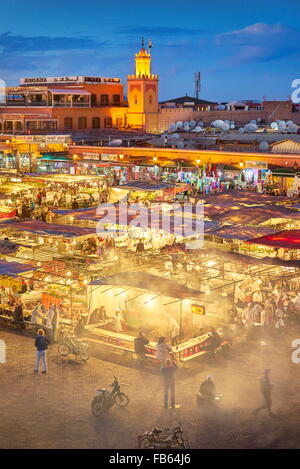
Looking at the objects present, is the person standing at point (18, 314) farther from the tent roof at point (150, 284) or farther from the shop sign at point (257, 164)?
the shop sign at point (257, 164)

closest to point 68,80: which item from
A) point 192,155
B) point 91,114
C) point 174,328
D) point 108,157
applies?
point 91,114

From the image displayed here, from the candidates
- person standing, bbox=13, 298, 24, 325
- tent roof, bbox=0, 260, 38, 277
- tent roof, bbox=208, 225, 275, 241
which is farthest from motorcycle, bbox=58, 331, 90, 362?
tent roof, bbox=208, 225, 275, 241

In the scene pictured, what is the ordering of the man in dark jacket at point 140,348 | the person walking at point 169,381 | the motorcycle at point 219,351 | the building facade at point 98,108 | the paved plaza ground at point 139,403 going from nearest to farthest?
the paved plaza ground at point 139,403 < the person walking at point 169,381 < the man in dark jacket at point 140,348 < the motorcycle at point 219,351 < the building facade at point 98,108

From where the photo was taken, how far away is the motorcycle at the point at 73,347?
11859mm

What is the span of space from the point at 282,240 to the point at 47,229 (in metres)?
6.51

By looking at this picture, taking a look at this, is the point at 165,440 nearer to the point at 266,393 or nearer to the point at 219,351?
the point at 266,393

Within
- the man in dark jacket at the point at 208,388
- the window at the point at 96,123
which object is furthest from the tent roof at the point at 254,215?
the window at the point at 96,123

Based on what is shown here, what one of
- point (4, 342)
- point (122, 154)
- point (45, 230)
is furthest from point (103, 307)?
point (122, 154)

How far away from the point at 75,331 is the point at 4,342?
1566mm

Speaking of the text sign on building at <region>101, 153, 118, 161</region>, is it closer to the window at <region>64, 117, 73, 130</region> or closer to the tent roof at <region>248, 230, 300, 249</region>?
the window at <region>64, 117, 73, 130</region>

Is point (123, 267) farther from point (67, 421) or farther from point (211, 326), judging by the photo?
point (67, 421)

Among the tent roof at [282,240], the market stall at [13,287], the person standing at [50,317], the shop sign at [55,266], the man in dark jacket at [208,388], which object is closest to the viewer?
the man in dark jacket at [208,388]

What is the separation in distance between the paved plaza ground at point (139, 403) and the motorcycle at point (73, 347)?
6.0 inches
